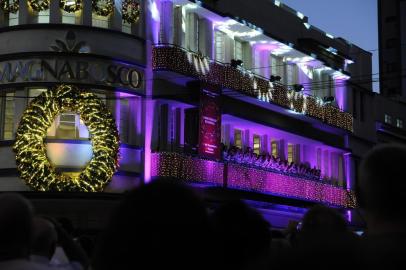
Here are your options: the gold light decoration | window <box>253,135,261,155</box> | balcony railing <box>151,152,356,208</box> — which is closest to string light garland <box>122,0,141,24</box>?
the gold light decoration

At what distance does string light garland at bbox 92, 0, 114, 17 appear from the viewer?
2559 cm

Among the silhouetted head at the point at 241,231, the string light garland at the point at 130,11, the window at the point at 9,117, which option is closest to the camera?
the silhouetted head at the point at 241,231

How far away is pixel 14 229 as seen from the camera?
14.5ft

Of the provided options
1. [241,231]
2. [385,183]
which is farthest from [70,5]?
[385,183]

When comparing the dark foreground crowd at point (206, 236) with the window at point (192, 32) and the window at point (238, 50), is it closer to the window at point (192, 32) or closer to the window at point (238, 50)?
the window at point (192, 32)

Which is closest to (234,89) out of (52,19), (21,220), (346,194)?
(52,19)

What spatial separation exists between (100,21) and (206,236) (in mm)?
23530

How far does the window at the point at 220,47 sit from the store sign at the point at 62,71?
656 cm

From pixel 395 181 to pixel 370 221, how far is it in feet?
0.68

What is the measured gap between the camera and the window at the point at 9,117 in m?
25.1

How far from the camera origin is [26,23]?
25.5 meters

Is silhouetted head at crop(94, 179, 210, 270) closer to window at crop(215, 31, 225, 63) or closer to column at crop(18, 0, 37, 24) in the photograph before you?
column at crop(18, 0, 37, 24)

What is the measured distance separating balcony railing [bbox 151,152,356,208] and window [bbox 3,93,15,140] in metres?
4.20

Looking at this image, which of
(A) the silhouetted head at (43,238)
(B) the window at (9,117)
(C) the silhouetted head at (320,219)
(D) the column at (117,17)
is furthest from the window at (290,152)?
(A) the silhouetted head at (43,238)
